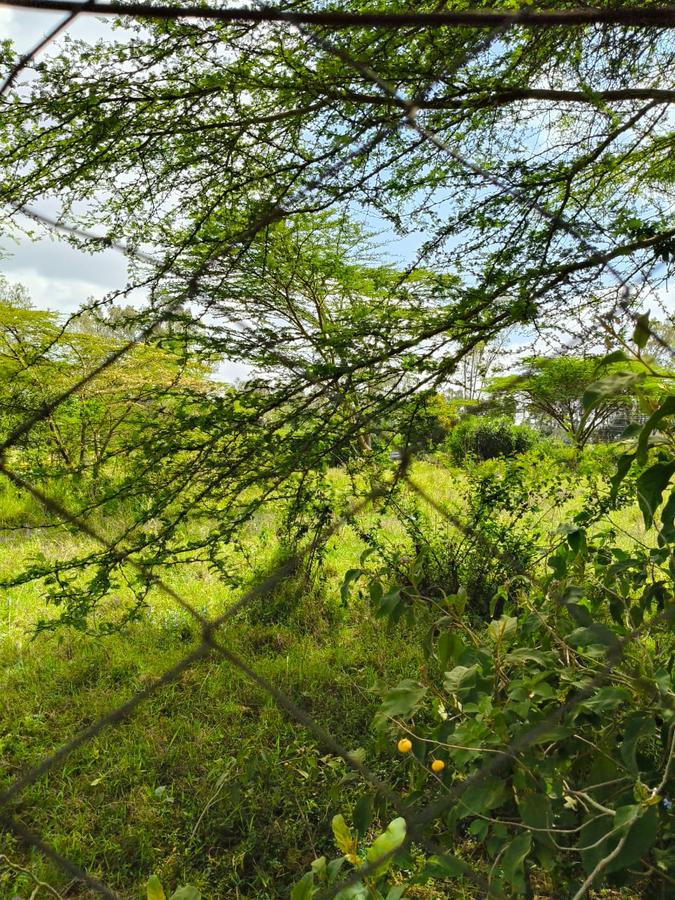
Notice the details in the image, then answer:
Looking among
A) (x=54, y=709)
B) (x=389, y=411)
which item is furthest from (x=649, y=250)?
(x=54, y=709)

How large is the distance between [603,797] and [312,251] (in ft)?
7.80

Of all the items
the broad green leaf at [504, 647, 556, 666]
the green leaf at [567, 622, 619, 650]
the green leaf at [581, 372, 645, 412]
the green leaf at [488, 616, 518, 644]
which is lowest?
the broad green leaf at [504, 647, 556, 666]

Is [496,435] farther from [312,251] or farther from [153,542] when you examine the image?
[153,542]

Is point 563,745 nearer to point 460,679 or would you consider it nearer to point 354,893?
point 460,679

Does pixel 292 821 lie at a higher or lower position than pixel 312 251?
lower

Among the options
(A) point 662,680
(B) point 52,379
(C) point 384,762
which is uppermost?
(B) point 52,379

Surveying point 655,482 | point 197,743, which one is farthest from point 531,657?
point 197,743

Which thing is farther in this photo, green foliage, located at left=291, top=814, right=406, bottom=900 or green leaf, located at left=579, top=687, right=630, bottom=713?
green leaf, located at left=579, top=687, right=630, bottom=713

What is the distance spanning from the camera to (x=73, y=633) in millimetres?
2707

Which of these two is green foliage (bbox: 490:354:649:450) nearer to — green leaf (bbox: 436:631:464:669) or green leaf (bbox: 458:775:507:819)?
green leaf (bbox: 436:631:464:669)

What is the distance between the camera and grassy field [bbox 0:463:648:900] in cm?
148

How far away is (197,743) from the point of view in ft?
6.28

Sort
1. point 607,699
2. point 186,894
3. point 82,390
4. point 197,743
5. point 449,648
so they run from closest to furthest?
point 186,894 → point 607,699 → point 449,648 → point 197,743 → point 82,390

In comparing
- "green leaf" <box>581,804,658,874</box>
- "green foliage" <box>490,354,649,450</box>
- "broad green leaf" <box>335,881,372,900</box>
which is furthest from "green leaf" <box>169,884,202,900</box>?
"green foliage" <box>490,354,649,450</box>
